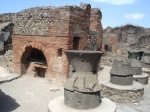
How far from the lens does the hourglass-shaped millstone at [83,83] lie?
15.1 ft

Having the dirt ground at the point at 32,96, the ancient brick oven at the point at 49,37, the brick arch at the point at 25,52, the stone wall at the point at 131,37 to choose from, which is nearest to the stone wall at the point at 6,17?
the ancient brick oven at the point at 49,37

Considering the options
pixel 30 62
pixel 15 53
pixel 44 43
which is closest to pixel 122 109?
pixel 44 43

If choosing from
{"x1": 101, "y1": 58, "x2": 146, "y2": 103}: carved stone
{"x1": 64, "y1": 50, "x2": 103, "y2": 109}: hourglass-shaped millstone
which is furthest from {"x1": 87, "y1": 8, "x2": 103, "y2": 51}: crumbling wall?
{"x1": 64, "y1": 50, "x2": 103, "y2": 109}: hourglass-shaped millstone

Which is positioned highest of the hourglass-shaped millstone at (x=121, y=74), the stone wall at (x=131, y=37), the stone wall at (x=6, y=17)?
the stone wall at (x=6, y=17)

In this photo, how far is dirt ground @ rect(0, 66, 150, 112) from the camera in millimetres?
6543

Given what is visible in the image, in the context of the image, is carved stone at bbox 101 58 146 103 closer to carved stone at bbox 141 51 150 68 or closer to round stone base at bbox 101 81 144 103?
round stone base at bbox 101 81 144 103

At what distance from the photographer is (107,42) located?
66.7 feet

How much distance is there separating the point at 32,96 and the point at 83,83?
11.4ft

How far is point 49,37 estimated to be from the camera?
8.84m

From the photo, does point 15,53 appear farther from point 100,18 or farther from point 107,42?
point 107,42

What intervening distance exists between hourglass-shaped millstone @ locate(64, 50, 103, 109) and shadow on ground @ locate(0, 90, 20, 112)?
2431 mm

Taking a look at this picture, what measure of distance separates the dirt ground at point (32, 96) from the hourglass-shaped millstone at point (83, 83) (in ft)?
6.84

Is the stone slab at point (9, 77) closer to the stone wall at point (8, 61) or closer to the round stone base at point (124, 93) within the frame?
the stone wall at point (8, 61)

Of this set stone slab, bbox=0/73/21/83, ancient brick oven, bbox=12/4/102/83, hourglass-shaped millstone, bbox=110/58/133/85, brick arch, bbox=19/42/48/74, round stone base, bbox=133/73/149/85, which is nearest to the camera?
hourglass-shaped millstone, bbox=110/58/133/85
